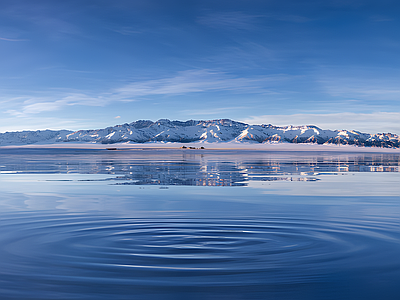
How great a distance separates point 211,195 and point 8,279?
852cm

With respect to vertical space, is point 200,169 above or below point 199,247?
above

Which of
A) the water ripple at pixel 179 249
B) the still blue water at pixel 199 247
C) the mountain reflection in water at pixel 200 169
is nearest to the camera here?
the still blue water at pixel 199 247

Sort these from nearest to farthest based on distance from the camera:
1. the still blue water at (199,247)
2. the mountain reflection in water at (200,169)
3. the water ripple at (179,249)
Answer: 1. the still blue water at (199,247)
2. the water ripple at (179,249)
3. the mountain reflection in water at (200,169)

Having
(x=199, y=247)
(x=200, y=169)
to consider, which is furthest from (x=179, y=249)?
(x=200, y=169)

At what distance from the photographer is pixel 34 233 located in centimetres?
771

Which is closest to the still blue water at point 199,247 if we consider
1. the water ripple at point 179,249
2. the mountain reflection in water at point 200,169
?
the water ripple at point 179,249

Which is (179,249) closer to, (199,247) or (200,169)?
(199,247)

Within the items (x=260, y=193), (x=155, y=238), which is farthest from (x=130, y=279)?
(x=260, y=193)

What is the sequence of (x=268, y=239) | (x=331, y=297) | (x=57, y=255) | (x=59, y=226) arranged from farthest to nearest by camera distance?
(x=59, y=226)
(x=268, y=239)
(x=57, y=255)
(x=331, y=297)

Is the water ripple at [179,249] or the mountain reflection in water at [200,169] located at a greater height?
the mountain reflection in water at [200,169]

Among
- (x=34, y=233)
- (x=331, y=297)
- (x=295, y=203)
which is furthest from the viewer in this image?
(x=295, y=203)

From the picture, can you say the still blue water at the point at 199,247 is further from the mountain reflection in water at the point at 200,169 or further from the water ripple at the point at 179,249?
the mountain reflection in water at the point at 200,169

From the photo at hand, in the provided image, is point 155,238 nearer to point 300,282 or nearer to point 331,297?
point 300,282

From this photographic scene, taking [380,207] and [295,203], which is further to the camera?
[295,203]
